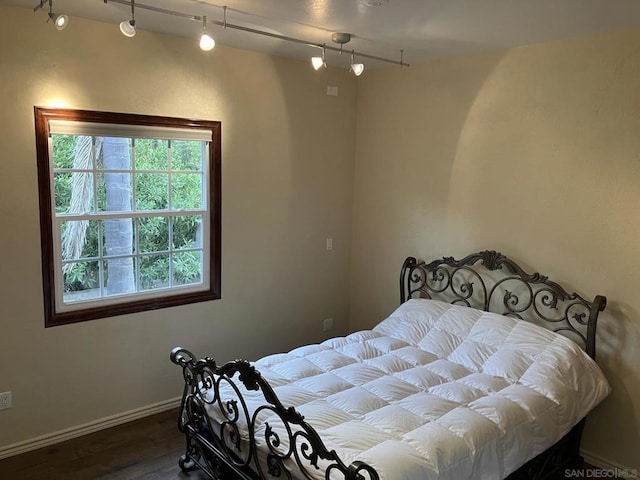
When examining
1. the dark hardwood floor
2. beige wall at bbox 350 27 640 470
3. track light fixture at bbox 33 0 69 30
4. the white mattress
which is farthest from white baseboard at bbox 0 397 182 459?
track light fixture at bbox 33 0 69 30

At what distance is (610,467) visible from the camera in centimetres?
316

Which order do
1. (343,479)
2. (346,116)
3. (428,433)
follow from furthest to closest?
(346,116) → (428,433) → (343,479)

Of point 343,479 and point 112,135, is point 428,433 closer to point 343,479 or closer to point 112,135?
point 343,479

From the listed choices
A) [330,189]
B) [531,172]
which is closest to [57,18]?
[330,189]

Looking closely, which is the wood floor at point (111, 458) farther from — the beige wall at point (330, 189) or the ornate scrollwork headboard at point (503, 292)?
the ornate scrollwork headboard at point (503, 292)

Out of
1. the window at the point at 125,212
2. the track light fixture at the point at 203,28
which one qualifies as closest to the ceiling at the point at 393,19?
the track light fixture at the point at 203,28

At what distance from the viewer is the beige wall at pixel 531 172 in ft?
10.1

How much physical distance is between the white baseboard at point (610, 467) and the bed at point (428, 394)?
0.20 m

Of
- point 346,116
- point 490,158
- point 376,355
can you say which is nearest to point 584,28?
point 490,158

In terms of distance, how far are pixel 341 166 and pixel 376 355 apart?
182 cm

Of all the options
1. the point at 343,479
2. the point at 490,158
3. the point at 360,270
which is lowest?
the point at 343,479

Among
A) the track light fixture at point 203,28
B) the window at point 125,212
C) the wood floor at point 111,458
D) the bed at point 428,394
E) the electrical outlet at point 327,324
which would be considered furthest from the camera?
the electrical outlet at point 327,324

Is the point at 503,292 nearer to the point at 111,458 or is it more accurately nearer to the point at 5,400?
the point at 111,458

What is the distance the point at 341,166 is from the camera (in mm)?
4512
